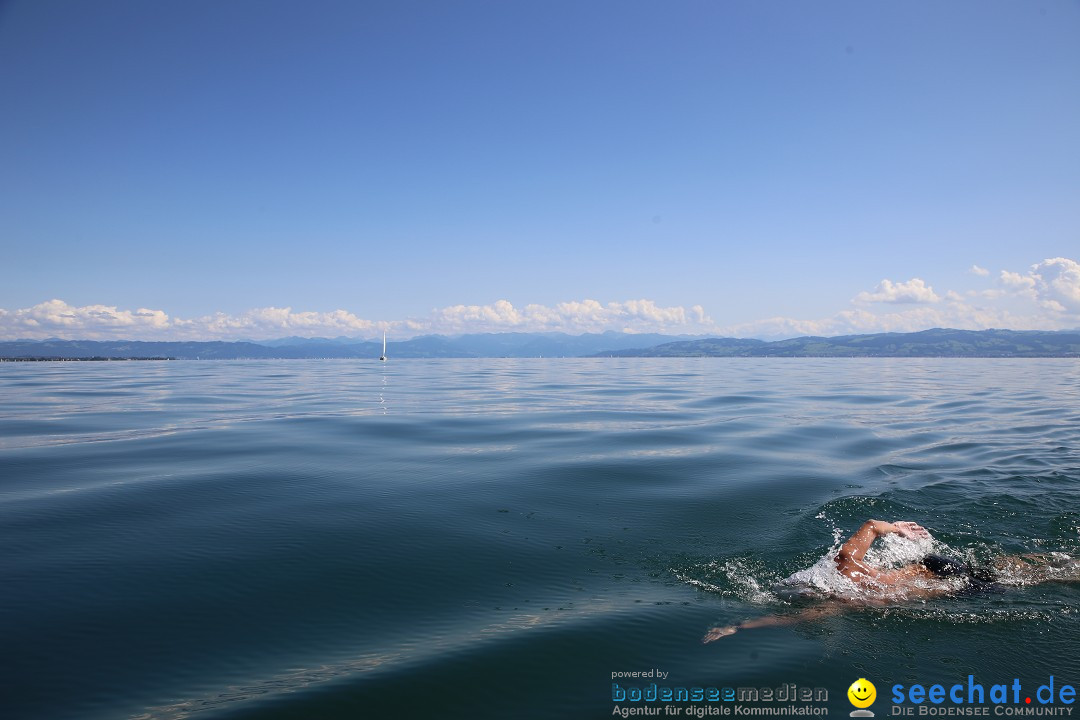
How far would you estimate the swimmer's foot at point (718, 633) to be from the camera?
7.21 meters

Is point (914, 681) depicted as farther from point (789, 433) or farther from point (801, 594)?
point (789, 433)

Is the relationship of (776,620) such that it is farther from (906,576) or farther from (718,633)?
(906,576)

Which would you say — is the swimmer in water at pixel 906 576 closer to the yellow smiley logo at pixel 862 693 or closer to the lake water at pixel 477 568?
the lake water at pixel 477 568

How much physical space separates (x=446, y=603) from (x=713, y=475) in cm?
1063

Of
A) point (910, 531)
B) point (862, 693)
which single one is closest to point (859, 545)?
point (910, 531)

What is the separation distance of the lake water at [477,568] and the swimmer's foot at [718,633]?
0.50 ft

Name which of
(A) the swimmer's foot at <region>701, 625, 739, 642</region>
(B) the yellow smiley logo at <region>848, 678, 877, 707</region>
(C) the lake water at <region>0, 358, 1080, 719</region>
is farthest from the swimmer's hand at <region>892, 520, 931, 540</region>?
(A) the swimmer's foot at <region>701, 625, 739, 642</region>

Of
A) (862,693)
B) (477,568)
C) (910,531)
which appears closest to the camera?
(862,693)

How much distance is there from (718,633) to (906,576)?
418cm

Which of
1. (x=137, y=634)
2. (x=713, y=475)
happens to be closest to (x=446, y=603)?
(x=137, y=634)

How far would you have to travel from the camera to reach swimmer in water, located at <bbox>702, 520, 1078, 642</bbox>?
27.9 feet

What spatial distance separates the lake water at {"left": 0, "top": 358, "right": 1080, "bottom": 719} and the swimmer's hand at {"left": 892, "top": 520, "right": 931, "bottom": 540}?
1.24 metres

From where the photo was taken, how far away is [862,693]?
20.3 feet

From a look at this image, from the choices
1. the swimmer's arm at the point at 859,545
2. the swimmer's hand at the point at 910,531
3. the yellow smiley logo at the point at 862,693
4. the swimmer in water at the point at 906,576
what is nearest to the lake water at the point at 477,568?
the yellow smiley logo at the point at 862,693
